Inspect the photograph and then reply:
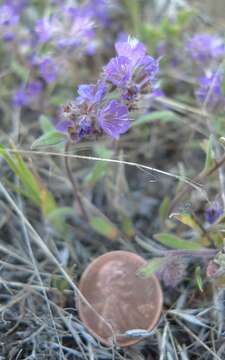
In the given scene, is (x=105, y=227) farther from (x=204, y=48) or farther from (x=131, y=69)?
(x=204, y=48)

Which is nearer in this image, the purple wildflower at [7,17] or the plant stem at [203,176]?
the plant stem at [203,176]

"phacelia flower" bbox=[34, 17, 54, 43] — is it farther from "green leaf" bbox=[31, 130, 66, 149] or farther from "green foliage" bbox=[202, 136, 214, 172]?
"green foliage" bbox=[202, 136, 214, 172]

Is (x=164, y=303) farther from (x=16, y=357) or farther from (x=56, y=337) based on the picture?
(x=16, y=357)

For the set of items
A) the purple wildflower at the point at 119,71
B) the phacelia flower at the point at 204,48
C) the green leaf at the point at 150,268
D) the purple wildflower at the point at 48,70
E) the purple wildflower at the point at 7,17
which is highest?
the purple wildflower at the point at 7,17

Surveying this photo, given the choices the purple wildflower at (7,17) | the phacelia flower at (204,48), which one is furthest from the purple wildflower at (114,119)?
the purple wildflower at (7,17)

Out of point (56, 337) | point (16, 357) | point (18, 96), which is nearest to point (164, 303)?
point (56, 337)

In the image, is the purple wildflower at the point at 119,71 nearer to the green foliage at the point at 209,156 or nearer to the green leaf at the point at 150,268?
the green foliage at the point at 209,156
